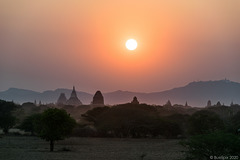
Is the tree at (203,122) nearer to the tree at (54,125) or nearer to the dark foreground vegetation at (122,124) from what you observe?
the dark foreground vegetation at (122,124)

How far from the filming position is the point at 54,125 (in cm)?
4088

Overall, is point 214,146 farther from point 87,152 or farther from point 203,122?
point 203,122

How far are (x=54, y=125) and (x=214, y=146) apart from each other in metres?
25.6

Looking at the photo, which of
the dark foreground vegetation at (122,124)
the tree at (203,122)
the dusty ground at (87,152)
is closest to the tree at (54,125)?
the dark foreground vegetation at (122,124)

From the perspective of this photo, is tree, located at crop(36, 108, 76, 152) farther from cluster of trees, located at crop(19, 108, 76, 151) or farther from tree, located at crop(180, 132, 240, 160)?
tree, located at crop(180, 132, 240, 160)

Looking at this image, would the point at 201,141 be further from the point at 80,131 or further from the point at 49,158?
the point at 80,131

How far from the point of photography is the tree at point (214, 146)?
17703mm

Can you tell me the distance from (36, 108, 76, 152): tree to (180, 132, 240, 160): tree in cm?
2374

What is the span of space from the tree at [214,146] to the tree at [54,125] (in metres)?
23.7

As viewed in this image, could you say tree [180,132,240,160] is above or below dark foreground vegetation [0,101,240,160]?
below

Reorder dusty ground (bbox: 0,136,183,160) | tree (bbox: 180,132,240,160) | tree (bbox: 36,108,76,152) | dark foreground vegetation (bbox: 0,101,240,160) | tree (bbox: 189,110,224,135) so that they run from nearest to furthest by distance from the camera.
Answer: tree (bbox: 180,132,240,160), dusty ground (bbox: 0,136,183,160), tree (bbox: 36,108,76,152), dark foreground vegetation (bbox: 0,101,240,160), tree (bbox: 189,110,224,135)

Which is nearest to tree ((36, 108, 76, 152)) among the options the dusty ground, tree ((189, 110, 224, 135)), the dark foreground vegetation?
the dark foreground vegetation

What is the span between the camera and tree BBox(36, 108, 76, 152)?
40.5 meters

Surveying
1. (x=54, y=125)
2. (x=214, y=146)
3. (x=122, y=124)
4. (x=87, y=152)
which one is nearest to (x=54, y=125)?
(x=54, y=125)
